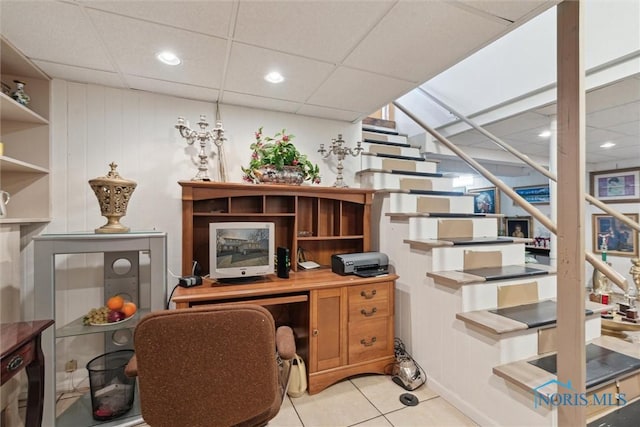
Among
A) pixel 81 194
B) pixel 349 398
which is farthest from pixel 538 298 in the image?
pixel 81 194

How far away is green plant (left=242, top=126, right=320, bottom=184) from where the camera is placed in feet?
7.55

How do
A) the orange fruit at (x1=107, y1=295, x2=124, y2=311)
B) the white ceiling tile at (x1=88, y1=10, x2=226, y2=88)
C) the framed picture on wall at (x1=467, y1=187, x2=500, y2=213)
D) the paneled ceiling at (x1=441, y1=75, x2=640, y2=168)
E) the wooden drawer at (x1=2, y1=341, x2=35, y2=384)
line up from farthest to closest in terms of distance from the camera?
the framed picture on wall at (x1=467, y1=187, x2=500, y2=213), the paneled ceiling at (x1=441, y1=75, x2=640, y2=168), the orange fruit at (x1=107, y1=295, x2=124, y2=311), the white ceiling tile at (x1=88, y1=10, x2=226, y2=88), the wooden drawer at (x1=2, y1=341, x2=35, y2=384)

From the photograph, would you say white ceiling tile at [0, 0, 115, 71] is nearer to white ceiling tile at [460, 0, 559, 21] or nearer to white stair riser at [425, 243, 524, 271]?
white ceiling tile at [460, 0, 559, 21]

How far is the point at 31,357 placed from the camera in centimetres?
130

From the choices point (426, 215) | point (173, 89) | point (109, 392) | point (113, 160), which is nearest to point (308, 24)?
point (173, 89)

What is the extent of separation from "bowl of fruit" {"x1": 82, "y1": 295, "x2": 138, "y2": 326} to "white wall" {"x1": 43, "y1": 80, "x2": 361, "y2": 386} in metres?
0.35

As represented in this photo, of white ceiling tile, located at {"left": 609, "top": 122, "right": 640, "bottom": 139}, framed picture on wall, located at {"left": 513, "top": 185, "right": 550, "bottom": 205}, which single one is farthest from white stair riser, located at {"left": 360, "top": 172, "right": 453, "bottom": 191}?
framed picture on wall, located at {"left": 513, "top": 185, "right": 550, "bottom": 205}

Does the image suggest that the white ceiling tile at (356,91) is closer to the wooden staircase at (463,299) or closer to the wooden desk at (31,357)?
the wooden staircase at (463,299)

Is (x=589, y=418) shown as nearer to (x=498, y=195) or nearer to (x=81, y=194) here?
(x=81, y=194)

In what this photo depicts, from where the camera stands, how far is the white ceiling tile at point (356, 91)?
200cm

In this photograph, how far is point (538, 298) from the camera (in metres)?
2.06

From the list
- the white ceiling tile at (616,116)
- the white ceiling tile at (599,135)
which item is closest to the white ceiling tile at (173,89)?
the white ceiling tile at (616,116)

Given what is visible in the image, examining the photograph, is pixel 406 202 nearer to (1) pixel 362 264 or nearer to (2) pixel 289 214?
(1) pixel 362 264

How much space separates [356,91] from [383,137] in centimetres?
126
